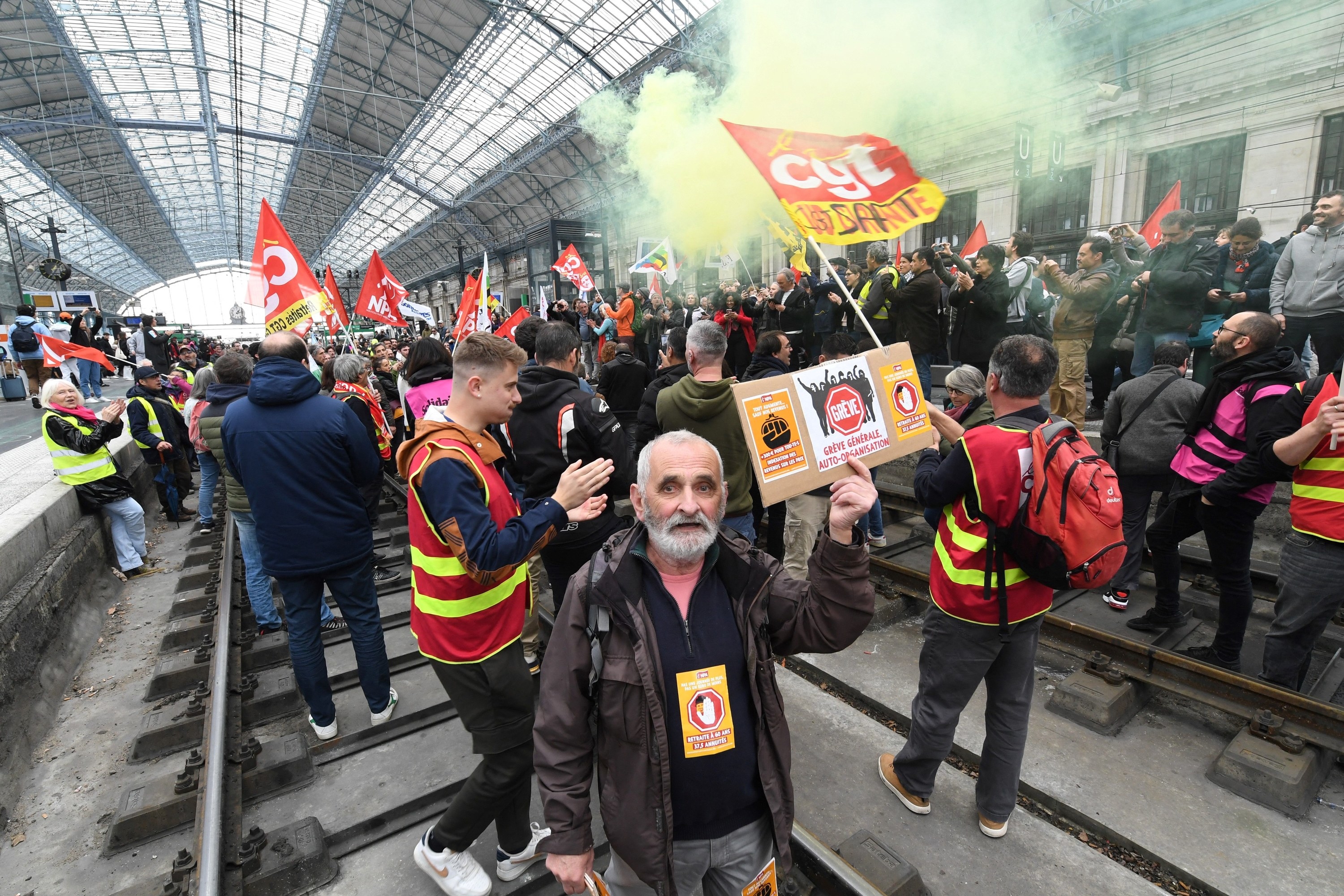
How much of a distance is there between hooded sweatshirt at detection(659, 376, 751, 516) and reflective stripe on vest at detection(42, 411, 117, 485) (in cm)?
574

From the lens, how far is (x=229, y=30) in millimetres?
27500

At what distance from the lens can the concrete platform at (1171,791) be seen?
2.84 m

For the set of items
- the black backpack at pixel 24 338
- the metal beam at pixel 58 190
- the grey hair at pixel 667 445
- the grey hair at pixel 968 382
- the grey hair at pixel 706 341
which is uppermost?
the metal beam at pixel 58 190

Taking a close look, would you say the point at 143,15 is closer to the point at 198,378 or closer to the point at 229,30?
the point at 229,30

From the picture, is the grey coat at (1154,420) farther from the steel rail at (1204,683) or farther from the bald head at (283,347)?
the bald head at (283,347)

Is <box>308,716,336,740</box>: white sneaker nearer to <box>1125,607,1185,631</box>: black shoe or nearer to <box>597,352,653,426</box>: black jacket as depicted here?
<box>597,352,653,426</box>: black jacket

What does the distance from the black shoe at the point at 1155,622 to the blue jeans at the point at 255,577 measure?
5750 mm

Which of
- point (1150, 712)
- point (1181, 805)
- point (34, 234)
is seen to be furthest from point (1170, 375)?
point (34, 234)

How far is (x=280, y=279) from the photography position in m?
6.89

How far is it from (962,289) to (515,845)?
699 centimetres

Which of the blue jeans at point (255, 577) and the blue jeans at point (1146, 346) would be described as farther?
the blue jeans at point (1146, 346)

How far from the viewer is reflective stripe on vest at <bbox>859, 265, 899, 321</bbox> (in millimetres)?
7625

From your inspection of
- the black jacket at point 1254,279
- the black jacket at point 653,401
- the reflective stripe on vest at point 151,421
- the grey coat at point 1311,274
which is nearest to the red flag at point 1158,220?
the black jacket at point 1254,279

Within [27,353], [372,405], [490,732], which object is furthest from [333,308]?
[490,732]
